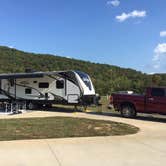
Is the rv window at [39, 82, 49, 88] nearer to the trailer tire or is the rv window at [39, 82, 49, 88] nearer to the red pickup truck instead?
the red pickup truck

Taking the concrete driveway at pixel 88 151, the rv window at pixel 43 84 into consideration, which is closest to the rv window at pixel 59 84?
the rv window at pixel 43 84

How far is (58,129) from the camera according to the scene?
46.6 ft

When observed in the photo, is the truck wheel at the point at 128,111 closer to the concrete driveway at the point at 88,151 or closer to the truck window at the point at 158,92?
the truck window at the point at 158,92

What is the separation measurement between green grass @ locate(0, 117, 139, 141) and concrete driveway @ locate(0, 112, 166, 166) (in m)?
0.84

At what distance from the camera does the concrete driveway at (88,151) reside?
8.94m

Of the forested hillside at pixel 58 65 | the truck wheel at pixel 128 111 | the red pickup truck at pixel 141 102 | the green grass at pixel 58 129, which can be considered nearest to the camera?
the green grass at pixel 58 129

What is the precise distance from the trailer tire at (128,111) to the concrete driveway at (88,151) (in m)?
7.31

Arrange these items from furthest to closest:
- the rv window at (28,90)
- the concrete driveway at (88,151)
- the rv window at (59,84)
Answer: the rv window at (28,90) < the rv window at (59,84) < the concrete driveway at (88,151)

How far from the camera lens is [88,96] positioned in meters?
24.5

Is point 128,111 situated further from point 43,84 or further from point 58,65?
point 58,65

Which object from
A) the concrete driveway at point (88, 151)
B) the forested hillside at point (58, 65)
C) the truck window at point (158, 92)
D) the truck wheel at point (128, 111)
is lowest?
the concrete driveway at point (88, 151)

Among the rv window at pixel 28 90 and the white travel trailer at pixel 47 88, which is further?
the rv window at pixel 28 90

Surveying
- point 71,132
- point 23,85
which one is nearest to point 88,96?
point 23,85

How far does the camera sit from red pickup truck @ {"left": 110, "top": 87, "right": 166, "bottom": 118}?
19156 mm
